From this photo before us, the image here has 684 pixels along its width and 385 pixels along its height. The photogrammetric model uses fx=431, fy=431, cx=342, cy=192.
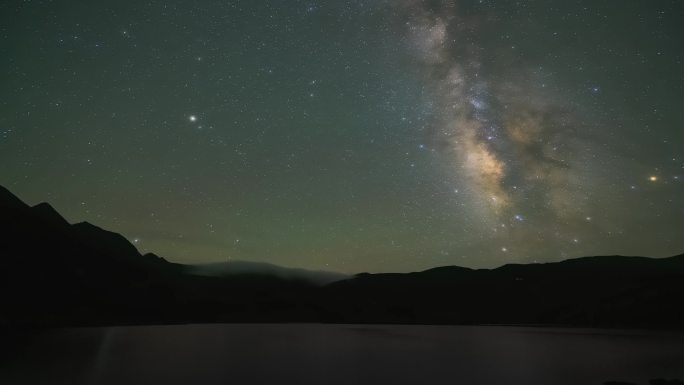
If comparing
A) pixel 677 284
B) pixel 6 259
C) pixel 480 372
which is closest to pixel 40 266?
pixel 6 259

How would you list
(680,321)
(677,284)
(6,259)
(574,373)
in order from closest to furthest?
(574,373), (680,321), (6,259), (677,284)

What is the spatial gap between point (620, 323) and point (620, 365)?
532 ft

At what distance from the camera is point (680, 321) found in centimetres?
15950

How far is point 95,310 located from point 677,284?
248944mm

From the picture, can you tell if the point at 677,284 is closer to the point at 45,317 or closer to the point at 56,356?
the point at 56,356

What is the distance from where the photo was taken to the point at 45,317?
452 ft

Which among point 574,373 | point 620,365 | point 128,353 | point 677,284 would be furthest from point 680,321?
point 128,353

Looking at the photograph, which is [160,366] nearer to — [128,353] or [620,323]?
[128,353]

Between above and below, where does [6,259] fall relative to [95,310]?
above

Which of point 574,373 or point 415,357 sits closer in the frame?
point 574,373

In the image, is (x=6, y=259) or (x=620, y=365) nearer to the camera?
(x=620, y=365)

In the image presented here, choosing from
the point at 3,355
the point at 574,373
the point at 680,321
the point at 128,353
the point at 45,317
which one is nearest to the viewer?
the point at 574,373

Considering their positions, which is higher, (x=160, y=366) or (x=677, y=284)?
(x=677, y=284)

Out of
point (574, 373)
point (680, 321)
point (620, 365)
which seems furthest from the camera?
point (680, 321)
